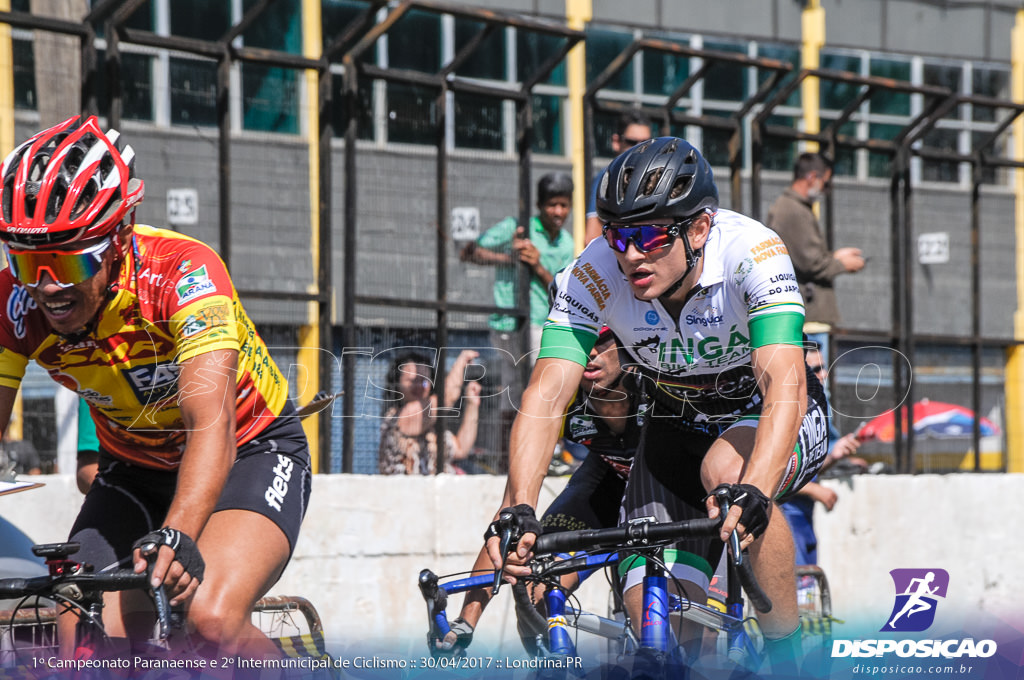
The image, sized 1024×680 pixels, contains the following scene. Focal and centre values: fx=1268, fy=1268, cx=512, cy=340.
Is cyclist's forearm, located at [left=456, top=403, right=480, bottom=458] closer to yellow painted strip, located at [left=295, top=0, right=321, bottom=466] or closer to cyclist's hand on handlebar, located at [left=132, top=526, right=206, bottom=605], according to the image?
yellow painted strip, located at [left=295, top=0, right=321, bottom=466]

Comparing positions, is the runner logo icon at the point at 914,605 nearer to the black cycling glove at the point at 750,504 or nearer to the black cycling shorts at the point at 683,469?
the black cycling shorts at the point at 683,469

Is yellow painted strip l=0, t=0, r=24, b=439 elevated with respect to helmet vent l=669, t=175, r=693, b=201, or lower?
elevated

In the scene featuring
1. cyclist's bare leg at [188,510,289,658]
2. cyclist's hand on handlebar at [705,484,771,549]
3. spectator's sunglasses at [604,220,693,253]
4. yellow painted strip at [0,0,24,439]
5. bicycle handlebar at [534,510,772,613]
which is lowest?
cyclist's bare leg at [188,510,289,658]

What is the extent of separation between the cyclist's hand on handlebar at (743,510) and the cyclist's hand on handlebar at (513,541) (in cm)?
52

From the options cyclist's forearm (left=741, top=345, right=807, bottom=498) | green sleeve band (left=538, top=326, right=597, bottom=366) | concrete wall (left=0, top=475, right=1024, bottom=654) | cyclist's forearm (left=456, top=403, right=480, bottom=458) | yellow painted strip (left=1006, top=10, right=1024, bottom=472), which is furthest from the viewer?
yellow painted strip (left=1006, top=10, right=1024, bottom=472)

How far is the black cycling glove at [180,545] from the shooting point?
3.22 meters

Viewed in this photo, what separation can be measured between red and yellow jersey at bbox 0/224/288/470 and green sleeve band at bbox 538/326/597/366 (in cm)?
99

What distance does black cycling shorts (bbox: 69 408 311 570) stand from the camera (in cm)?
400

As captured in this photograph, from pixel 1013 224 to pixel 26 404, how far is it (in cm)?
797

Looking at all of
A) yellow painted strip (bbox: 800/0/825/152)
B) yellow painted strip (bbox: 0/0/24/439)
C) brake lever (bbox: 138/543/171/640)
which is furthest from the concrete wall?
yellow painted strip (bbox: 800/0/825/152)

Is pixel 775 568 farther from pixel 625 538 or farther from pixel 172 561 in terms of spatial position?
pixel 172 561

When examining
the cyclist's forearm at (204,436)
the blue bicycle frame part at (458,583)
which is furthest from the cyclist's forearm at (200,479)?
the blue bicycle frame part at (458,583)

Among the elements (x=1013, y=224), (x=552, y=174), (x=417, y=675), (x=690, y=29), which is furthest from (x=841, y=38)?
(x=417, y=675)

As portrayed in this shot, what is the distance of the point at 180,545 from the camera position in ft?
10.7
